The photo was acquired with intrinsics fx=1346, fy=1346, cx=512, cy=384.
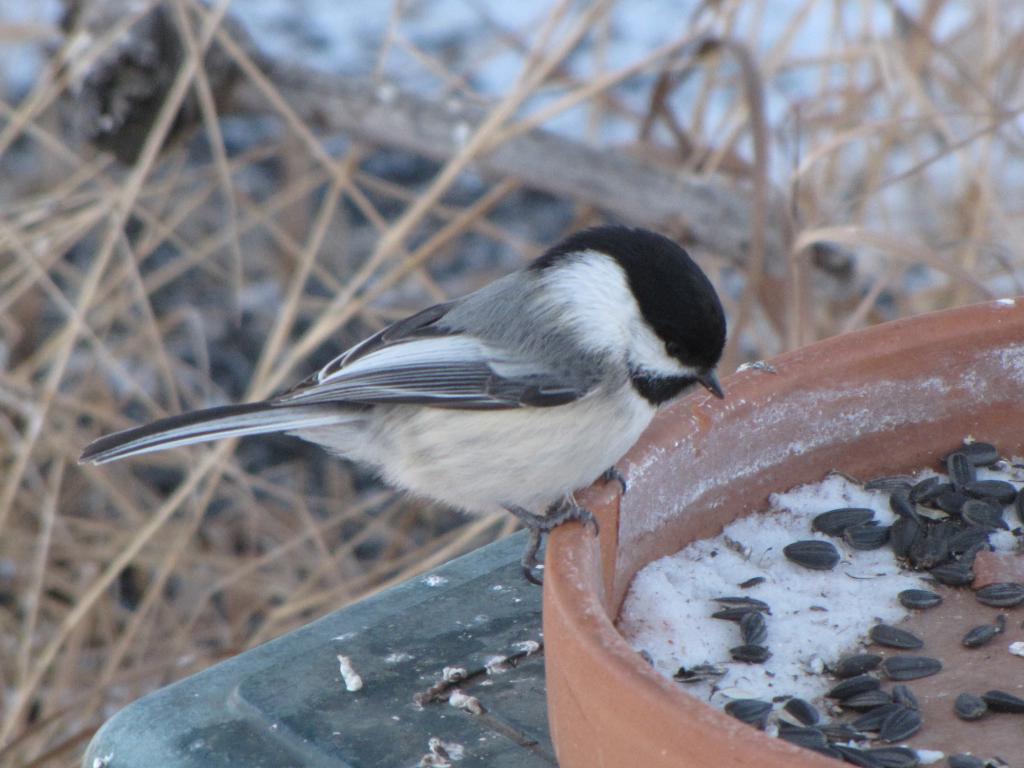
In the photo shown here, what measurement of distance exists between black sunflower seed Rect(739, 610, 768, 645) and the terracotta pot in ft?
0.41

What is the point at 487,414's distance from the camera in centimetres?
188

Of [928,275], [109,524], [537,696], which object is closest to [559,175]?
[109,524]

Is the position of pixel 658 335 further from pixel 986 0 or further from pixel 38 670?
pixel 986 0

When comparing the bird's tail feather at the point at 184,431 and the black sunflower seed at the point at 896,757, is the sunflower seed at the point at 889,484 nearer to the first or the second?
the black sunflower seed at the point at 896,757

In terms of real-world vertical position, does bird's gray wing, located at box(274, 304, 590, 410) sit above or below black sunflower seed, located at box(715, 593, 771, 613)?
above

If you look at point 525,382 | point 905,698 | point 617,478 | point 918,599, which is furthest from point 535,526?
point 905,698

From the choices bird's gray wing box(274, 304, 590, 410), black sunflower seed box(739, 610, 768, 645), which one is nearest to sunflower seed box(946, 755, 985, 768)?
black sunflower seed box(739, 610, 768, 645)

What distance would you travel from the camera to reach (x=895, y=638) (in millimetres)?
1384

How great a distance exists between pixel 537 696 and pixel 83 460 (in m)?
0.72

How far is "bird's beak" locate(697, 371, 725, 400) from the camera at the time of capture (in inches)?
62.2

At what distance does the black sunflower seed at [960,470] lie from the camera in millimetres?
1628

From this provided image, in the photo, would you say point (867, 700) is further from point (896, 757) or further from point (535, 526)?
point (535, 526)

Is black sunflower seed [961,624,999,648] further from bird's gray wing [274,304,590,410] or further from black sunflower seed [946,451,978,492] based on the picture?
bird's gray wing [274,304,590,410]

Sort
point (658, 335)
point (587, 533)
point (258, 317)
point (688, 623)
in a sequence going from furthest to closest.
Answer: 1. point (258, 317)
2. point (658, 335)
3. point (688, 623)
4. point (587, 533)
